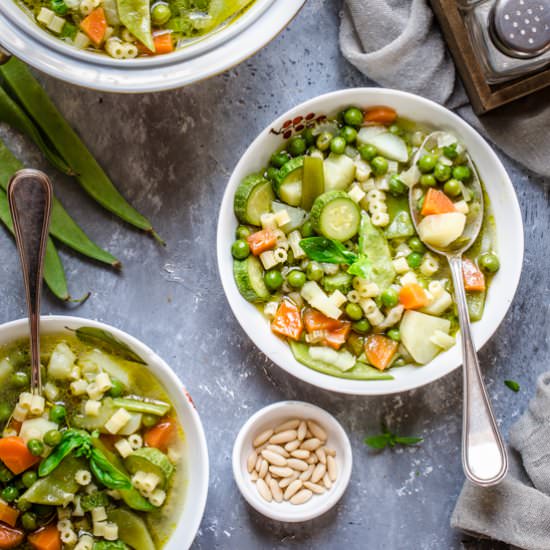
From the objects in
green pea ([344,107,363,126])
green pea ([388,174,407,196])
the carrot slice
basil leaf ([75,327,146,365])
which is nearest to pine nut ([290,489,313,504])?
basil leaf ([75,327,146,365])

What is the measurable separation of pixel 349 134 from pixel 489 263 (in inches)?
32.6

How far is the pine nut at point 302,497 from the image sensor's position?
370 centimetres

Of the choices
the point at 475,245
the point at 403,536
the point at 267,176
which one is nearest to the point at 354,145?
the point at 267,176

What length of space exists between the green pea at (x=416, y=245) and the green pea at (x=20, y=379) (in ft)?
5.74

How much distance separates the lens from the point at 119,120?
3.87m

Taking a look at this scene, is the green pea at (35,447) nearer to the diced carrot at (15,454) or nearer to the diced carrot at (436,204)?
the diced carrot at (15,454)

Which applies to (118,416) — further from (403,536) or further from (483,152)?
(483,152)

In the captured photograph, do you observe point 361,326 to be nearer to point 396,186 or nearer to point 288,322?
point 288,322

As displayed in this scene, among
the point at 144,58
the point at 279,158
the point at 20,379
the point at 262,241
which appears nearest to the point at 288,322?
the point at 262,241

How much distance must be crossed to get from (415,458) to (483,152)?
55.2 inches

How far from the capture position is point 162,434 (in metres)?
3.63

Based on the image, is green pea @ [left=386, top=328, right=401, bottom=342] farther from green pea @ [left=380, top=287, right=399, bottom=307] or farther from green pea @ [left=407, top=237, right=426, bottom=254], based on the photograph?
green pea @ [left=407, top=237, right=426, bottom=254]

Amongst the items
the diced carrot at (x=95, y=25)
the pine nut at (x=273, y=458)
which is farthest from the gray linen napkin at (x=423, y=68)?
the pine nut at (x=273, y=458)

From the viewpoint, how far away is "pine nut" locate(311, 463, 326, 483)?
3719 mm
